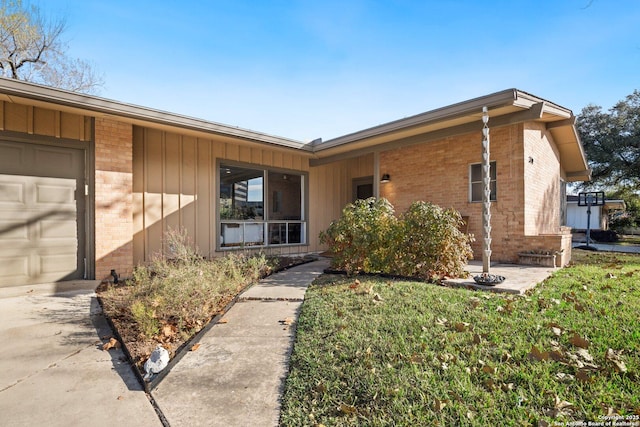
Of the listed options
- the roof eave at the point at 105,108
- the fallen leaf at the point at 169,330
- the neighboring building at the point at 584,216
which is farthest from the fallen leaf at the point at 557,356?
the neighboring building at the point at 584,216

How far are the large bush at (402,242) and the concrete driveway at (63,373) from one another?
3.74 metres

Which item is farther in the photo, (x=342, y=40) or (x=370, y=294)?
(x=342, y=40)

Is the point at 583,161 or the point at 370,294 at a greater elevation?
the point at 583,161

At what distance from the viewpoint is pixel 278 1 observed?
6.80 metres

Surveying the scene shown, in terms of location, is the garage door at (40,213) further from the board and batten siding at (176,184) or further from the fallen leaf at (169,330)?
the fallen leaf at (169,330)

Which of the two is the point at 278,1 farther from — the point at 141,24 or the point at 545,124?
the point at 545,124

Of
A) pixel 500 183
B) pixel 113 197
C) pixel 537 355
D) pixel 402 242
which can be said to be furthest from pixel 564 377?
pixel 113 197

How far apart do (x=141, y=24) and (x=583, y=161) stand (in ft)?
49.7

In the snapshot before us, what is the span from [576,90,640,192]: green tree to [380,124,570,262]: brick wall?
13006mm

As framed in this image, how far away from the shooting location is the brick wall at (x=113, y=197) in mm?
5379

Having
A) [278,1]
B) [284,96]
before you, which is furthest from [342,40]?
[284,96]

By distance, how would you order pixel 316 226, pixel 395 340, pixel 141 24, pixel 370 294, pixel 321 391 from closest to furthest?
pixel 321 391 < pixel 395 340 < pixel 370 294 < pixel 141 24 < pixel 316 226

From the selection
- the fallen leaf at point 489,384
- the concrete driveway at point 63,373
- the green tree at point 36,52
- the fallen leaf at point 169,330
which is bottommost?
the concrete driveway at point 63,373

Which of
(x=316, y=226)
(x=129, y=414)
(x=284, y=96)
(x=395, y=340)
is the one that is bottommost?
(x=129, y=414)
